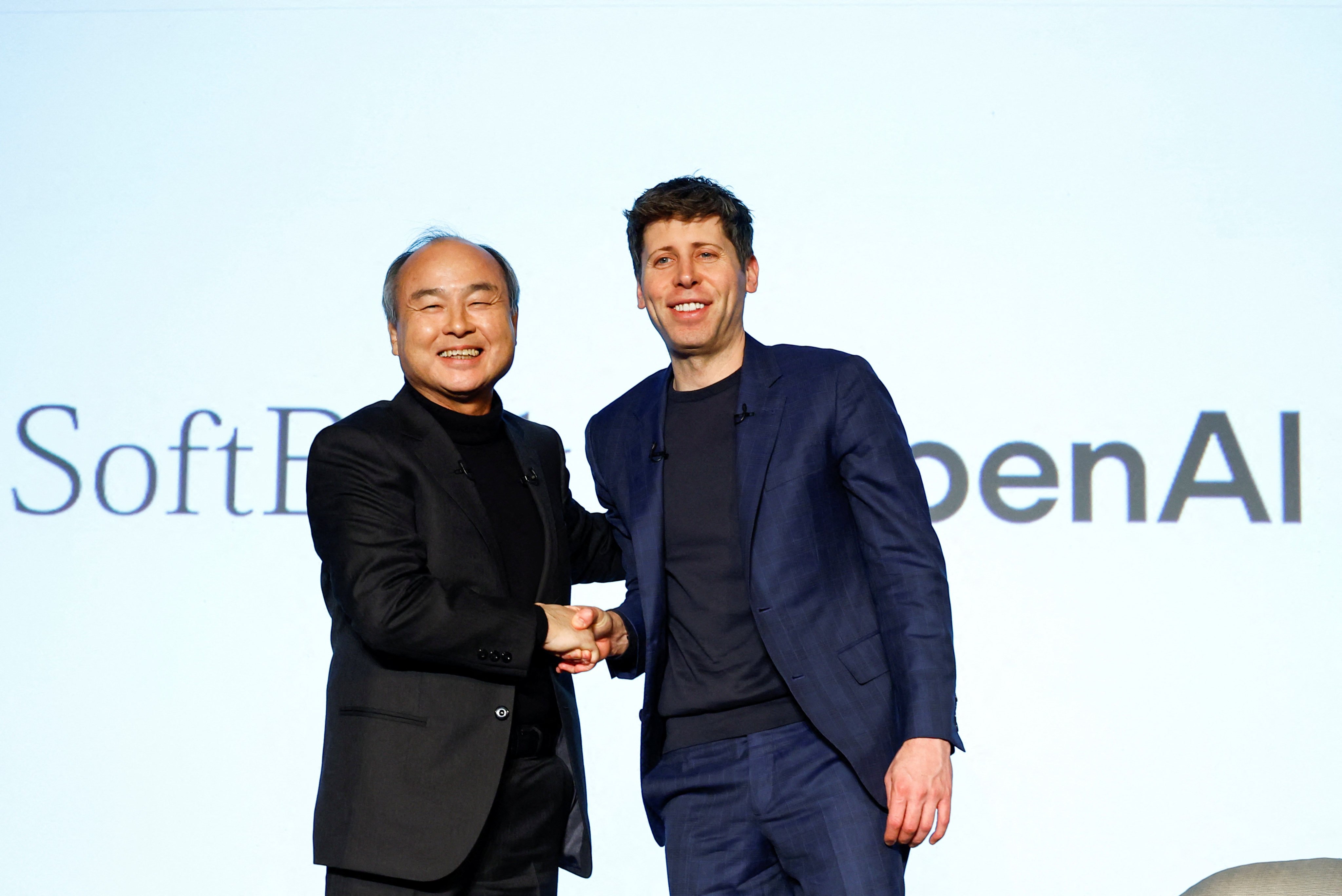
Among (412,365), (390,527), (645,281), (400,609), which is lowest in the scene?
(400,609)

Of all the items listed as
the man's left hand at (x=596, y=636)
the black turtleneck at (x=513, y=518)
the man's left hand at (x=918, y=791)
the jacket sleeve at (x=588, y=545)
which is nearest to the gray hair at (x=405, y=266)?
the black turtleneck at (x=513, y=518)

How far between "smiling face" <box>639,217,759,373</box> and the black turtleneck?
0.36 m

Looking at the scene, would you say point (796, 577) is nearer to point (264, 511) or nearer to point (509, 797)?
point (509, 797)

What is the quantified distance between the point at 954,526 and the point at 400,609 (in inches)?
82.1

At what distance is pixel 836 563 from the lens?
1950 millimetres

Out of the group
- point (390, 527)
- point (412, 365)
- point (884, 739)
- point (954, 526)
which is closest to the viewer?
point (884, 739)

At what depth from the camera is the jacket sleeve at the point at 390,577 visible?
6.32ft

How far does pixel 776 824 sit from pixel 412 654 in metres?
0.62

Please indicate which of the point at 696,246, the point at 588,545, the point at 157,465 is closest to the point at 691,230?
the point at 696,246

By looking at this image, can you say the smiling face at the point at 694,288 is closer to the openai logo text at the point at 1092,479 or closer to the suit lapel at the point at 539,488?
the suit lapel at the point at 539,488

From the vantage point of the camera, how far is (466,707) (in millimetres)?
1976

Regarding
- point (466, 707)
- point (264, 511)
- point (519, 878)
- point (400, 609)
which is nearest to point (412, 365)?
point (400, 609)

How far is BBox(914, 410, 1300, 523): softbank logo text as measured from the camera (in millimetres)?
3568

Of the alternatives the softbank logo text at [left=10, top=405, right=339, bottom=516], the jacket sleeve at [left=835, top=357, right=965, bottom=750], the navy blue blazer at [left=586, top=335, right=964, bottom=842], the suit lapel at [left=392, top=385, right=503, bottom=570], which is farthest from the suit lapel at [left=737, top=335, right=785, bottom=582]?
the softbank logo text at [left=10, top=405, right=339, bottom=516]
